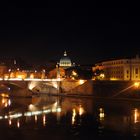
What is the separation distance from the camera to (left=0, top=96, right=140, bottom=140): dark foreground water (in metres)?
18.2

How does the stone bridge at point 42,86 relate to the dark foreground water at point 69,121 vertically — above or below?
above

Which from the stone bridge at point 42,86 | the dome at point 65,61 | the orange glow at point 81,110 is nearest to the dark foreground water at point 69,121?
the orange glow at point 81,110

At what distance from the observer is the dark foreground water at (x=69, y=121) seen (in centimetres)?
1820

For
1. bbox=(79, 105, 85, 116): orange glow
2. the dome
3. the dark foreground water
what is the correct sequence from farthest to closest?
the dome → bbox=(79, 105, 85, 116): orange glow → the dark foreground water

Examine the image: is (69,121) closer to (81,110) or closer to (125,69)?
(81,110)

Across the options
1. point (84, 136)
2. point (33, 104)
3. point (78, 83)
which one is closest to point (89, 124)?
point (84, 136)

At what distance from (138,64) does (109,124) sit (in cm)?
2245

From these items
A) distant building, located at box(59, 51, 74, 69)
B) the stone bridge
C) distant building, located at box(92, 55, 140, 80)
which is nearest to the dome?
distant building, located at box(59, 51, 74, 69)

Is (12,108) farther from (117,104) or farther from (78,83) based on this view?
(78,83)

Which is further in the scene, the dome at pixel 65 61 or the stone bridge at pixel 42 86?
the dome at pixel 65 61

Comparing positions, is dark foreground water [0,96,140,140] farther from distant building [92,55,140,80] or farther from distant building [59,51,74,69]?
distant building [59,51,74,69]

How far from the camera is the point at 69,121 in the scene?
2170 cm

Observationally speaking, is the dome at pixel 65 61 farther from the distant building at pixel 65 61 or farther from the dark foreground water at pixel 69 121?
the dark foreground water at pixel 69 121

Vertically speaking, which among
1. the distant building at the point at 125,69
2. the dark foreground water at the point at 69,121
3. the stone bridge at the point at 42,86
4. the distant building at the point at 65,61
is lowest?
Result: the dark foreground water at the point at 69,121
